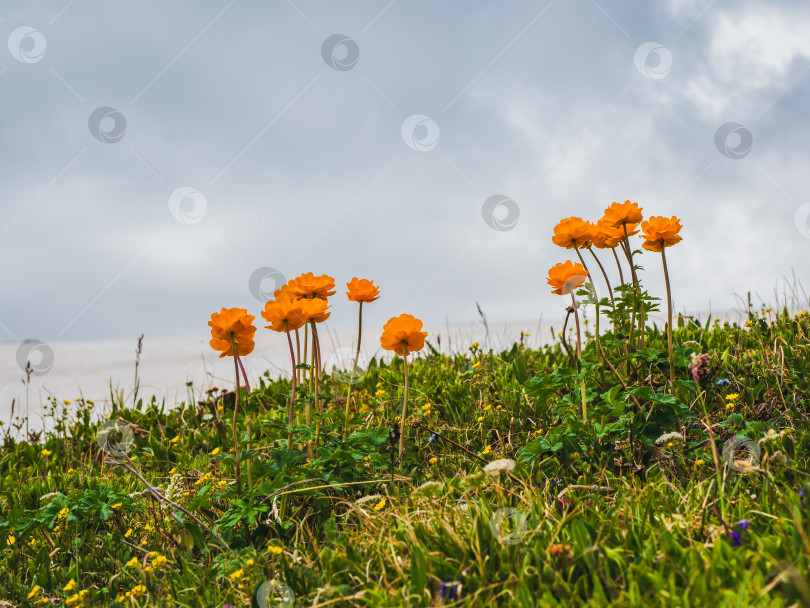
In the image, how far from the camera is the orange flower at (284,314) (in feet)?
8.86

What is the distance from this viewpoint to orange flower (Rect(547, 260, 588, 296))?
3.04 metres

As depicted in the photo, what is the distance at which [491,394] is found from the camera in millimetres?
4160

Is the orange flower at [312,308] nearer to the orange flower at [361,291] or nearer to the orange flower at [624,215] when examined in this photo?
the orange flower at [361,291]

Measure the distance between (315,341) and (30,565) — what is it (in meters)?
1.69

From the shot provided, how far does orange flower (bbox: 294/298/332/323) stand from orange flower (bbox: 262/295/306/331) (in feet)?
0.03

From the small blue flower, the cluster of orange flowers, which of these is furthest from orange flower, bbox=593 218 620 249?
the small blue flower

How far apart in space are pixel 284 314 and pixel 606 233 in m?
1.61

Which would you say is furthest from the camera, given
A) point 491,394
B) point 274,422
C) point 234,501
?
point 491,394

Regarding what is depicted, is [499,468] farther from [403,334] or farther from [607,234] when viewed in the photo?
[607,234]

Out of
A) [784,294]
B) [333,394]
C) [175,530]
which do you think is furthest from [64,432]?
[784,294]

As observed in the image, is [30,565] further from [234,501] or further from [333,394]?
[333,394]

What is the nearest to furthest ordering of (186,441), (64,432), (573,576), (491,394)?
(573,576) < (491,394) < (186,441) < (64,432)
